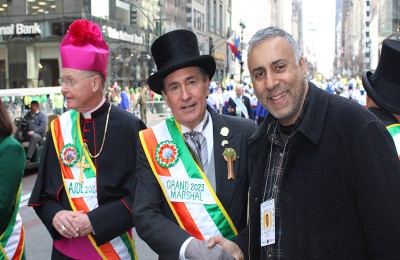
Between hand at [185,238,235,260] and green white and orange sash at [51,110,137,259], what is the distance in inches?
35.4

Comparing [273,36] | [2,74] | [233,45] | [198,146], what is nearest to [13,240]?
[198,146]

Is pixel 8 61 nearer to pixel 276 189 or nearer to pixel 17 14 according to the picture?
pixel 17 14

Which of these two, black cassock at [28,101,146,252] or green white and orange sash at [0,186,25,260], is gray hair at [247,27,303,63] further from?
green white and orange sash at [0,186,25,260]

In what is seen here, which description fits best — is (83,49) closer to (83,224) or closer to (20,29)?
(83,224)

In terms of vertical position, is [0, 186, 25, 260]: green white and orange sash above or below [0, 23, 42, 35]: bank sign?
below

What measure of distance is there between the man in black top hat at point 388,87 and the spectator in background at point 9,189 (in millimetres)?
2188

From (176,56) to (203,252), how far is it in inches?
41.4

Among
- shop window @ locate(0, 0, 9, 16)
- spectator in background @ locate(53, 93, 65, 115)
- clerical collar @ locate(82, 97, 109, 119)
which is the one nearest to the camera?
clerical collar @ locate(82, 97, 109, 119)

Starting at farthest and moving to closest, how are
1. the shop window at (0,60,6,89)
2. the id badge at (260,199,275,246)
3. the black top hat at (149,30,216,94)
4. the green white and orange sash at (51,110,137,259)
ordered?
the shop window at (0,60,6,89), the green white and orange sash at (51,110,137,259), the black top hat at (149,30,216,94), the id badge at (260,199,275,246)

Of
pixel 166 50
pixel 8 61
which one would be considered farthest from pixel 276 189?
pixel 8 61

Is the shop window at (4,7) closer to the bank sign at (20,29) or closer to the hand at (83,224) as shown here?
the bank sign at (20,29)

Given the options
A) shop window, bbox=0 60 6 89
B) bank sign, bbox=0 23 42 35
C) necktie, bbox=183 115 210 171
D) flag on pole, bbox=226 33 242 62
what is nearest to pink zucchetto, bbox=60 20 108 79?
necktie, bbox=183 115 210 171

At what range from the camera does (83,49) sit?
3.01 metres

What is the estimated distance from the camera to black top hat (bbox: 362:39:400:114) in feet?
9.62
